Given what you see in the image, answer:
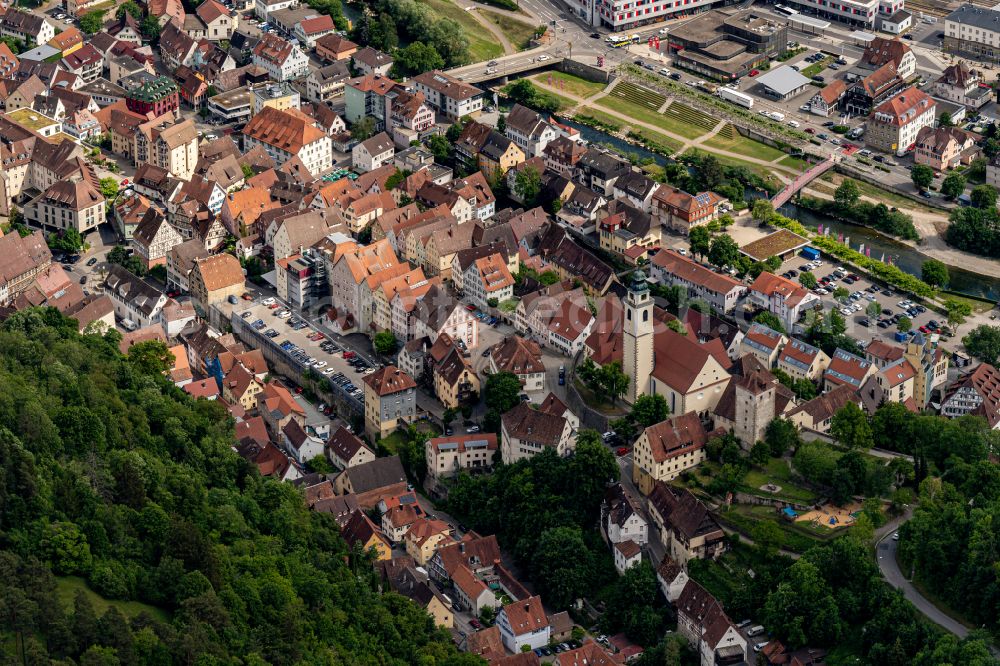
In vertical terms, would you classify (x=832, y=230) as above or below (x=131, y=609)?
below

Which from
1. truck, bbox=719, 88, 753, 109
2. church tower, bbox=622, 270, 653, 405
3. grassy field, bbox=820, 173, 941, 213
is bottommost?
grassy field, bbox=820, 173, 941, 213

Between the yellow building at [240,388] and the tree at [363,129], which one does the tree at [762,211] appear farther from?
the yellow building at [240,388]

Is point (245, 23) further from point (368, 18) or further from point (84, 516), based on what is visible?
point (84, 516)

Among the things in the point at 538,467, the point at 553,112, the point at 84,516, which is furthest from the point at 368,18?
the point at 84,516

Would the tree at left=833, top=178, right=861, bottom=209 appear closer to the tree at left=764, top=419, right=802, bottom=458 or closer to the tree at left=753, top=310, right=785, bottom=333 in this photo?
the tree at left=753, top=310, right=785, bottom=333

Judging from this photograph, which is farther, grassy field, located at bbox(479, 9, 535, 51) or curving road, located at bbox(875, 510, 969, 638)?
grassy field, located at bbox(479, 9, 535, 51)

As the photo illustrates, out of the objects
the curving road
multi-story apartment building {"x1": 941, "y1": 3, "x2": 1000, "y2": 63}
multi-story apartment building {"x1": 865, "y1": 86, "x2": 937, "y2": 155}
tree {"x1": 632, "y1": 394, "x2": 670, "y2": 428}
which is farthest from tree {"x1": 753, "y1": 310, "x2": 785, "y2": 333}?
multi-story apartment building {"x1": 941, "y1": 3, "x2": 1000, "y2": 63}

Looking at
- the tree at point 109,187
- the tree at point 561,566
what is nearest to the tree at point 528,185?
the tree at point 109,187
